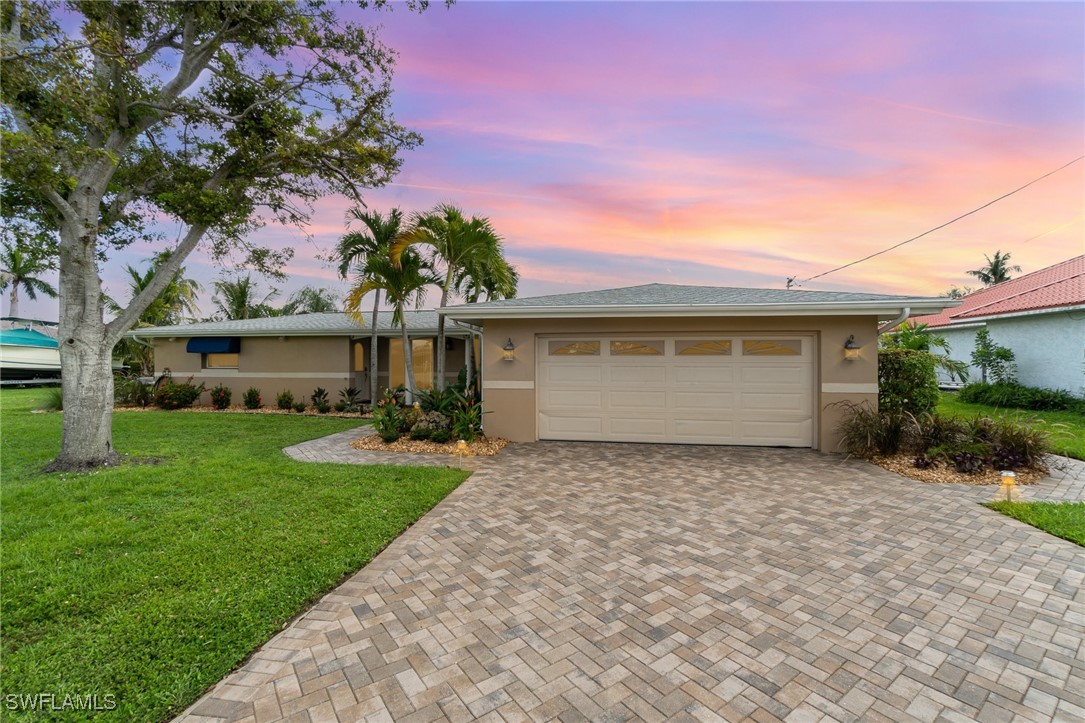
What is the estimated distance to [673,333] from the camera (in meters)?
8.45

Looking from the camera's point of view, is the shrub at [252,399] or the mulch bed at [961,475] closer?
the mulch bed at [961,475]

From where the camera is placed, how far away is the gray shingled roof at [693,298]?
754cm

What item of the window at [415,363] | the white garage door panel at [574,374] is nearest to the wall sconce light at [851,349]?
the white garage door panel at [574,374]

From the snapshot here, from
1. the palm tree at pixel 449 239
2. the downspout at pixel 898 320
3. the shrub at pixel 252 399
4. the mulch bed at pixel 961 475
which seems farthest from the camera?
the shrub at pixel 252 399

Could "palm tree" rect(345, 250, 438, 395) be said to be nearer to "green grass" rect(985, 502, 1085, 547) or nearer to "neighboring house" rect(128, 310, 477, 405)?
"neighboring house" rect(128, 310, 477, 405)

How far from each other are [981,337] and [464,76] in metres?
17.4

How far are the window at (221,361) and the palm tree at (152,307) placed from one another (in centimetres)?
233

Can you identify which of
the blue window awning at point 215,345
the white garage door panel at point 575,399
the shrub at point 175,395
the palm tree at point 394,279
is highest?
the palm tree at point 394,279

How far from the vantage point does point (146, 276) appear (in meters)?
20.5

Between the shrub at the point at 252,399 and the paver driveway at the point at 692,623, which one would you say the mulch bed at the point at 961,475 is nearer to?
the paver driveway at the point at 692,623

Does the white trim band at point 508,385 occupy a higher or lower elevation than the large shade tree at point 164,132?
lower

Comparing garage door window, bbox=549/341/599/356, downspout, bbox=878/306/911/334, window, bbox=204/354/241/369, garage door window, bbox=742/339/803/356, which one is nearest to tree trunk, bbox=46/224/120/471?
garage door window, bbox=549/341/599/356

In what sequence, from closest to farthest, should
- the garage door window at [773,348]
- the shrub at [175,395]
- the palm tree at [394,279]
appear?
1. the garage door window at [773,348]
2. the palm tree at [394,279]
3. the shrub at [175,395]

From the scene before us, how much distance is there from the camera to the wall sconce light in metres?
7.63
